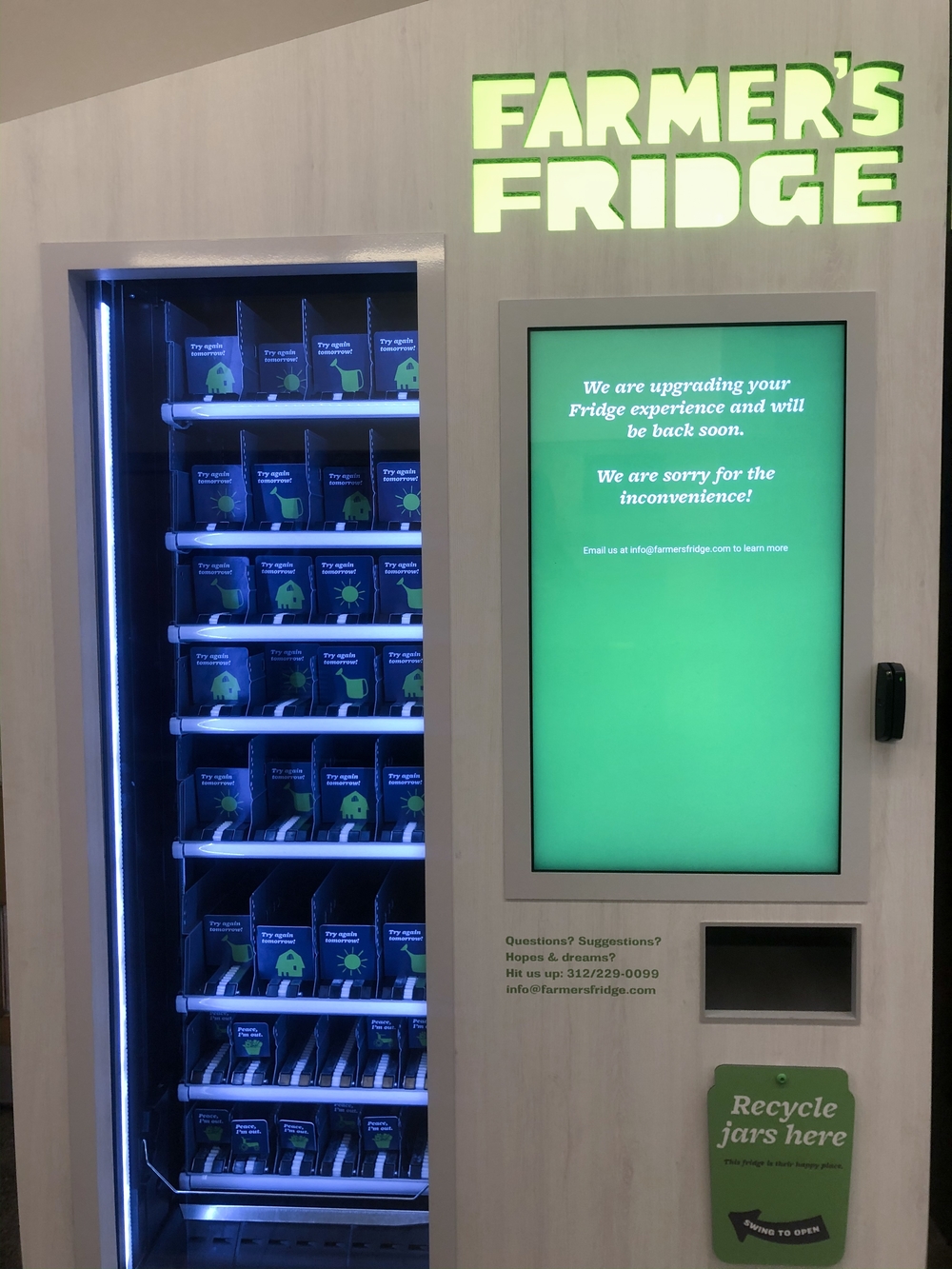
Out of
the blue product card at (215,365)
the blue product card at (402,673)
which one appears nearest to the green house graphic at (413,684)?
the blue product card at (402,673)

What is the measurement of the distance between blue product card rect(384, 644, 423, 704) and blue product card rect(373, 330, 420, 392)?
0.59 meters

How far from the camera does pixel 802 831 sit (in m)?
1.62

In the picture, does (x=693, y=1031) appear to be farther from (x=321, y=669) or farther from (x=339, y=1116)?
(x=321, y=669)

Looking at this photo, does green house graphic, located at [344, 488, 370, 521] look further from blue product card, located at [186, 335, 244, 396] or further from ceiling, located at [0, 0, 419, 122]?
ceiling, located at [0, 0, 419, 122]

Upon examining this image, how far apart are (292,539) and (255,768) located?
0.55 m

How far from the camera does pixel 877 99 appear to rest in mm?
1540

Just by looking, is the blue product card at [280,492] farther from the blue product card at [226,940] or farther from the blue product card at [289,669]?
the blue product card at [226,940]

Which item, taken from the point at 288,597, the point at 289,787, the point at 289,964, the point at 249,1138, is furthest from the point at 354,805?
the point at 249,1138

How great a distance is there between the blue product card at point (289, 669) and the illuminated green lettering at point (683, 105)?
131 cm

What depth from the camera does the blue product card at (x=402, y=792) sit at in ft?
6.18

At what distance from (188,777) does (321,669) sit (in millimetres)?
394

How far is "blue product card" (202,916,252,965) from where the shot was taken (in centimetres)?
193

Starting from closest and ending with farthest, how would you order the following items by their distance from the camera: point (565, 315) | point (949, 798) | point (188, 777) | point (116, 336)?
1. point (565, 315)
2. point (116, 336)
3. point (188, 777)
4. point (949, 798)

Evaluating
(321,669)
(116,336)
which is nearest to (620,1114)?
(321,669)
